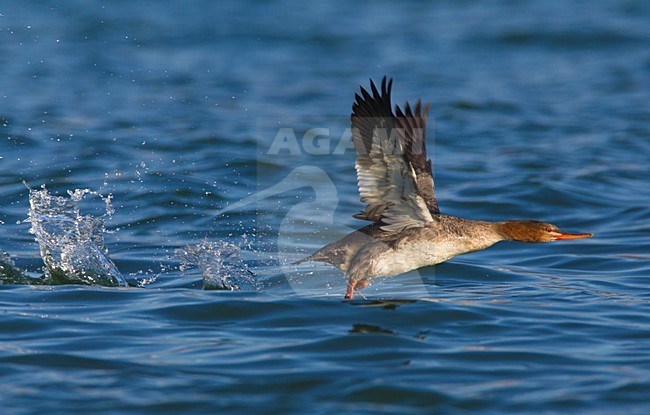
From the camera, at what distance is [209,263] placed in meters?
7.70

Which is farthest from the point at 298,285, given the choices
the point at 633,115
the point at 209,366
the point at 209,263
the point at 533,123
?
the point at 633,115

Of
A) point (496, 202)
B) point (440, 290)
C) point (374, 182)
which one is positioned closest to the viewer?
point (374, 182)

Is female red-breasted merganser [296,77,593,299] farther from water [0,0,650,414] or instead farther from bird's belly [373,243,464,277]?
water [0,0,650,414]

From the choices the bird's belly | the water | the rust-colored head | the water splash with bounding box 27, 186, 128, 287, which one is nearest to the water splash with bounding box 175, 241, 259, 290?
the water

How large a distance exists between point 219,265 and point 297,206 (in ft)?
9.97

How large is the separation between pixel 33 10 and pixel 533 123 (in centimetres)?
1138

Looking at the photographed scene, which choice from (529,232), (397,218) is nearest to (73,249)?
(397,218)

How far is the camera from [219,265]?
7711 mm

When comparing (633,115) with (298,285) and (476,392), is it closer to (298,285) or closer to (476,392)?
(298,285)

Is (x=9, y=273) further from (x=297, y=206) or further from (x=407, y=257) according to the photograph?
(x=297, y=206)

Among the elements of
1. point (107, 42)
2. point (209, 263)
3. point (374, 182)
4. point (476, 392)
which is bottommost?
point (476, 392)

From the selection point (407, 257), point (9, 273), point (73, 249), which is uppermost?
point (73, 249)

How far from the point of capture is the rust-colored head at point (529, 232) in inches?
292

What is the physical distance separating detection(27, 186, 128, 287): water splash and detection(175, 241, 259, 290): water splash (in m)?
0.61
